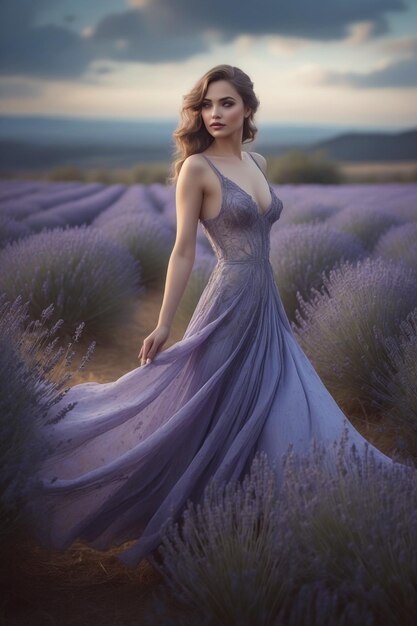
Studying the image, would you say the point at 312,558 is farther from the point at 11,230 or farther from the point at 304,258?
the point at 11,230

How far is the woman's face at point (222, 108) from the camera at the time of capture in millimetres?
2148

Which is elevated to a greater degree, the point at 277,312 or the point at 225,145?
the point at 225,145

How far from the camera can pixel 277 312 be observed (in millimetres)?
2182

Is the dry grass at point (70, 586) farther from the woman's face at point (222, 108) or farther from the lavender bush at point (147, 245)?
the lavender bush at point (147, 245)

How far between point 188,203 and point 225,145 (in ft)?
0.98

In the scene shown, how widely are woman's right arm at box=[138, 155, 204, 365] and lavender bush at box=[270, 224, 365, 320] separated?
2367 millimetres

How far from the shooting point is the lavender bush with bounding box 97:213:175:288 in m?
6.77

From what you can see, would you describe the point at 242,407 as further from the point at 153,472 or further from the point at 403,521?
the point at 403,521

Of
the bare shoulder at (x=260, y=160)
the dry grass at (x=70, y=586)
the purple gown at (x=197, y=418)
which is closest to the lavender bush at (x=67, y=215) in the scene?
the bare shoulder at (x=260, y=160)

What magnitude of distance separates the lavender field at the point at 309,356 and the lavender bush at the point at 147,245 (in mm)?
15

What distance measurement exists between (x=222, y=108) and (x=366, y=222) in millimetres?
5145

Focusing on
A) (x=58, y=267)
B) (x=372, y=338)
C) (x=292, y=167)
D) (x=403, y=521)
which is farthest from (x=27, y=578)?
(x=292, y=167)

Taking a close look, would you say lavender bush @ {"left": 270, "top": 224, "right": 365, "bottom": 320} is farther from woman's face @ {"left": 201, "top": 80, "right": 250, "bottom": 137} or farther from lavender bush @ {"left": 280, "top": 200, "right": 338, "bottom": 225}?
lavender bush @ {"left": 280, "top": 200, "right": 338, "bottom": 225}

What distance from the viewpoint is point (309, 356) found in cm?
360
